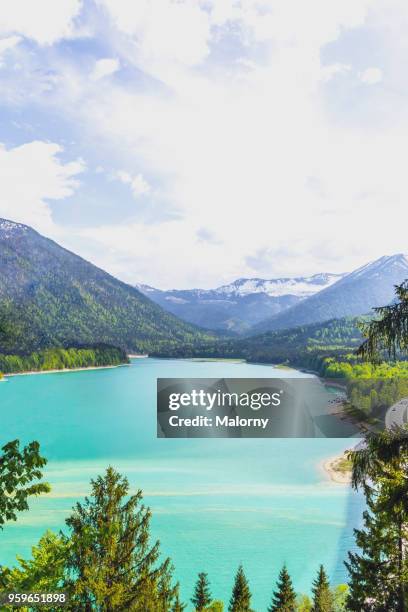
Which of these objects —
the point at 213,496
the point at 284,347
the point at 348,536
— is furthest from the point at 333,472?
the point at 284,347

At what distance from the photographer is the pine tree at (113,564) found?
7.62 m

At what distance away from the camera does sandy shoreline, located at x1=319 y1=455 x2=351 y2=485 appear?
3494cm

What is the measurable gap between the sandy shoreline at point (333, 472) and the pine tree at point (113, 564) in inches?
1105

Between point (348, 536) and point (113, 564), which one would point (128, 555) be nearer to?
point (113, 564)

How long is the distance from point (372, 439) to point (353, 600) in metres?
10.5

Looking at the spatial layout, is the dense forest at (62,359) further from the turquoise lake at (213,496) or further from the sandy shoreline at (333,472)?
the sandy shoreline at (333,472)

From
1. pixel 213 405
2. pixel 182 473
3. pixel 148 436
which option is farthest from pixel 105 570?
pixel 148 436

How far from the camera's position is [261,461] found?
4269cm

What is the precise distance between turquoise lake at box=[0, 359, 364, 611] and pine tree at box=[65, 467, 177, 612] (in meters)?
13.6

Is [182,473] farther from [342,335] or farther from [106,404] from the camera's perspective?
[342,335]

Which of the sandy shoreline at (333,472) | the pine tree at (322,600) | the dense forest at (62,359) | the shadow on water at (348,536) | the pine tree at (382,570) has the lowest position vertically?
the shadow on water at (348,536)

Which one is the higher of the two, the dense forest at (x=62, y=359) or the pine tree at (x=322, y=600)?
the dense forest at (x=62, y=359)

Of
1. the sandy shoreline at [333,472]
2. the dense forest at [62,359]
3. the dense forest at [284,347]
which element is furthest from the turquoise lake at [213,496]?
the dense forest at [284,347]
